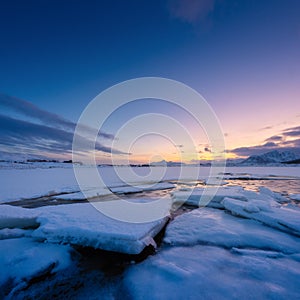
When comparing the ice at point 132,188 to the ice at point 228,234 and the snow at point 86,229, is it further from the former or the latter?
the snow at point 86,229

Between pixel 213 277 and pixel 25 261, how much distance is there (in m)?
2.95

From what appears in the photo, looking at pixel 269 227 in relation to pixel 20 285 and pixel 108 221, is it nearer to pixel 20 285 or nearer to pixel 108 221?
pixel 108 221

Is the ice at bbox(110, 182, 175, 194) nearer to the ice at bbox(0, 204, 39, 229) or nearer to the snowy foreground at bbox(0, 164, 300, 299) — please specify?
the snowy foreground at bbox(0, 164, 300, 299)

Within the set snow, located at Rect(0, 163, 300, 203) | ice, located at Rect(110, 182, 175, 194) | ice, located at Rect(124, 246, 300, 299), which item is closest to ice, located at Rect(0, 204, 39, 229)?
ice, located at Rect(124, 246, 300, 299)

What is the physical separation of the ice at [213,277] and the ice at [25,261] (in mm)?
1255

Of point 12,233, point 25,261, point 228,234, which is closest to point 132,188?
point 12,233

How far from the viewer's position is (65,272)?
288 cm

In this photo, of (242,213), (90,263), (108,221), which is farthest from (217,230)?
(90,263)

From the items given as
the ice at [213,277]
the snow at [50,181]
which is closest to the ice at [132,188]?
the snow at [50,181]

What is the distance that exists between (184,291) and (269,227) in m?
3.55

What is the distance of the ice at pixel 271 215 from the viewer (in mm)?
4398

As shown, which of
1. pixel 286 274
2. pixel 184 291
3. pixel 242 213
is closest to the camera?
pixel 184 291

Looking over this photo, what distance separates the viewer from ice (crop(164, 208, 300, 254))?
374 centimetres

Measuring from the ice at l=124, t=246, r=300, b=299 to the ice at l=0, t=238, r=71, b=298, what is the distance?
1.25m
